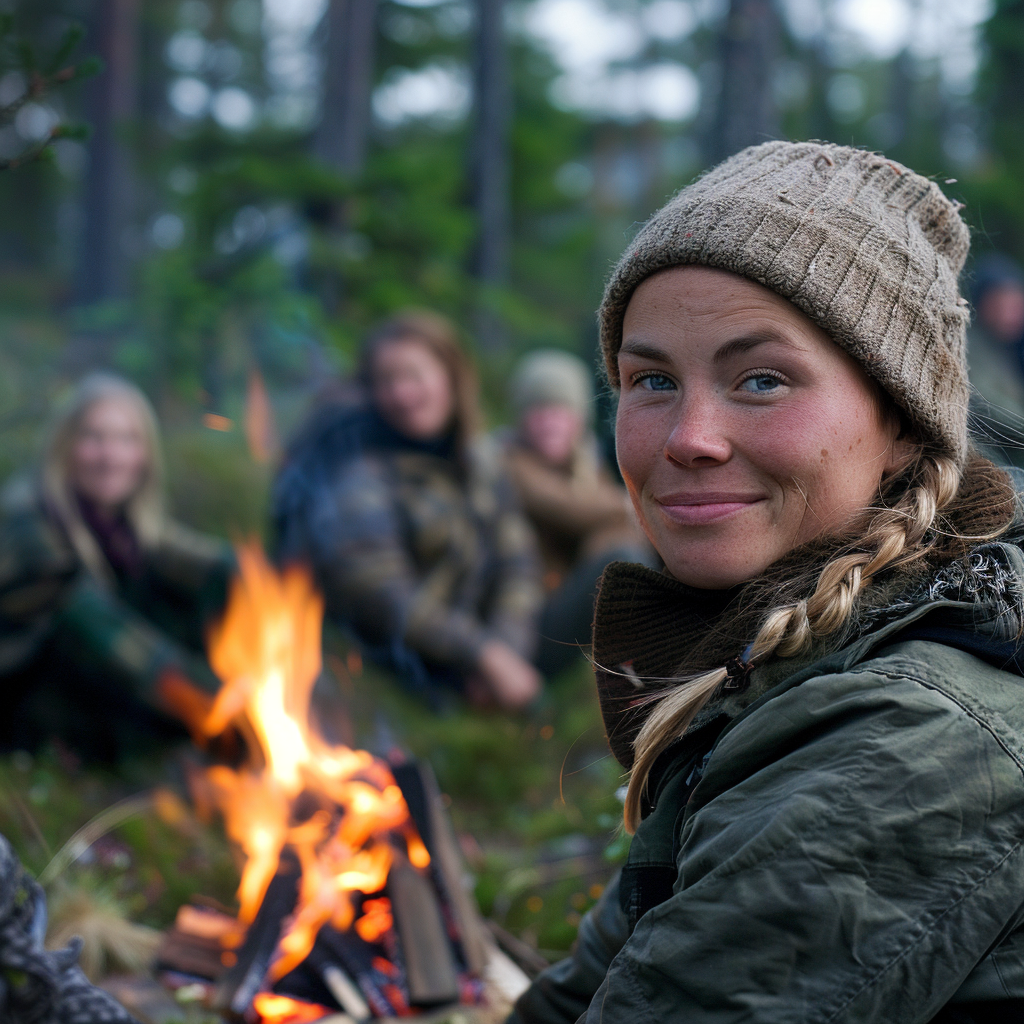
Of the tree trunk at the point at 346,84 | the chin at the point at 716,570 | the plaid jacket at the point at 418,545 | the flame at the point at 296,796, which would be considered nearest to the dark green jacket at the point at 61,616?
the flame at the point at 296,796

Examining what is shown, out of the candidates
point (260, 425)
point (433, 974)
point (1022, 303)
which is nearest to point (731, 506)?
point (433, 974)

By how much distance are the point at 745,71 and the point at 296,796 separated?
261 inches

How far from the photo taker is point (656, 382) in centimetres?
172

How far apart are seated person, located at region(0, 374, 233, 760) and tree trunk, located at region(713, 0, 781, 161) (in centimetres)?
492

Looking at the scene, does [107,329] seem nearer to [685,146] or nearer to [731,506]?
[731,506]

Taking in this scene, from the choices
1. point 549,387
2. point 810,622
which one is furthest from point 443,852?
point 549,387

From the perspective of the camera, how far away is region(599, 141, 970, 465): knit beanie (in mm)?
1583

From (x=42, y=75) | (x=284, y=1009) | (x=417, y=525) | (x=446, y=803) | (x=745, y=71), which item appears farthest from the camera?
(x=745, y=71)

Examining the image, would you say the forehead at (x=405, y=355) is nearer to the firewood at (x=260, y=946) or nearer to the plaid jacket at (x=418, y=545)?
the plaid jacket at (x=418, y=545)

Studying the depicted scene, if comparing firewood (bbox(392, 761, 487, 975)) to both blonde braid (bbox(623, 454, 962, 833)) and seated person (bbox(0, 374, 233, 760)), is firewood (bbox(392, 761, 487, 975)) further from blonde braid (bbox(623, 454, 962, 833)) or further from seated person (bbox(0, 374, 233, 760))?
seated person (bbox(0, 374, 233, 760))

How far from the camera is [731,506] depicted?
161cm

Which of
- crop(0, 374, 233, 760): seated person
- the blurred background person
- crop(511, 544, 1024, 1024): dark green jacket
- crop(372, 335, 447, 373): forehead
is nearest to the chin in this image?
crop(511, 544, 1024, 1024): dark green jacket

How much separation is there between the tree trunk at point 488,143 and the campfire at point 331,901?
9465 mm

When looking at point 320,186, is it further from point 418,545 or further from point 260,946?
point 260,946
